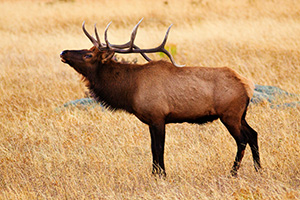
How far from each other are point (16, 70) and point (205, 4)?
439 inches

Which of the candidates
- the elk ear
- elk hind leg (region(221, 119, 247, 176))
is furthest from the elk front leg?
the elk ear

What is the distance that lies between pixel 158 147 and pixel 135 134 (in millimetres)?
1853

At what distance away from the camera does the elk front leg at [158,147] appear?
5.90 meters

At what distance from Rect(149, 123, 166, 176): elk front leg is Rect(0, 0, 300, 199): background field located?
17 centimetres

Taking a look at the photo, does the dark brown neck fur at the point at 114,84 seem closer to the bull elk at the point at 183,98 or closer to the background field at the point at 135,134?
the bull elk at the point at 183,98

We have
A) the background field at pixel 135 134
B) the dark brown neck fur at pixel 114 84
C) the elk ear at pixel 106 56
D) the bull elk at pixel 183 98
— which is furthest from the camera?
the elk ear at pixel 106 56

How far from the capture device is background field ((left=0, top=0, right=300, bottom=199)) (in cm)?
570

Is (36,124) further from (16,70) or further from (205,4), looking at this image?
(205,4)

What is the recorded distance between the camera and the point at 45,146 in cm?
734

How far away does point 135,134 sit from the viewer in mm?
7777

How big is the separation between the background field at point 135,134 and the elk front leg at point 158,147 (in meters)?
0.17

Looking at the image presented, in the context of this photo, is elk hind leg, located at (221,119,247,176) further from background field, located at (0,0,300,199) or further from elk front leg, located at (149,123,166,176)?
elk front leg, located at (149,123,166,176)

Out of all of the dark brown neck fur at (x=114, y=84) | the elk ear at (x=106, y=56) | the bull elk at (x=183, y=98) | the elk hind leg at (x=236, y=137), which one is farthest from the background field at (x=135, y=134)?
the elk ear at (x=106, y=56)

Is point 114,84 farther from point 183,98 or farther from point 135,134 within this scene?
point 135,134
